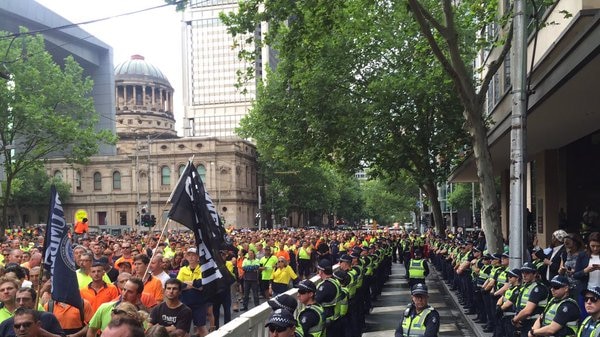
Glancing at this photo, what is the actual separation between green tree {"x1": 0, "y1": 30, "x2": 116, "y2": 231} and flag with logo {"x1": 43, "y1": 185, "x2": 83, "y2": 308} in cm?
2907

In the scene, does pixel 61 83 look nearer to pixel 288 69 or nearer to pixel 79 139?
pixel 79 139

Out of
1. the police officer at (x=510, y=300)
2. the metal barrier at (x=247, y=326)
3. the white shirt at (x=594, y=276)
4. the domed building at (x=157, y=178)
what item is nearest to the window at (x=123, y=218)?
the domed building at (x=157, y=178)

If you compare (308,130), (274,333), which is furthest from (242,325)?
(308,130)

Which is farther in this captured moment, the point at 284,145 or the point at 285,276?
the point at 284,145

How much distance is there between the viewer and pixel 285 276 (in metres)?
14.5

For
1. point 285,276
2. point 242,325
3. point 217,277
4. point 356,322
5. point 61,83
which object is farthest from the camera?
point 61,83

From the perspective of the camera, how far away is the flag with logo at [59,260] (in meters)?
6.51

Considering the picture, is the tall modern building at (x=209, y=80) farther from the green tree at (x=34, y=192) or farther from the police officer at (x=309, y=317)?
the police officer at (x=309, y=317)

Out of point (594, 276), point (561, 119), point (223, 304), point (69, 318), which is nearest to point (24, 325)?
point (69, 318)

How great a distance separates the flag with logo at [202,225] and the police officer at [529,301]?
395 cm

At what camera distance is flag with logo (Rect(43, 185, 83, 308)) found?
6.51m

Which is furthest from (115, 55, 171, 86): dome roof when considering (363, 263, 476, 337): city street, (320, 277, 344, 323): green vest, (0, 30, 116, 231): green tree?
(320, 277, 344, 323): green vest

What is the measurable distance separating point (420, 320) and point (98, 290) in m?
3.97

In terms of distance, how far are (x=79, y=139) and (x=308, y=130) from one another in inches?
623
